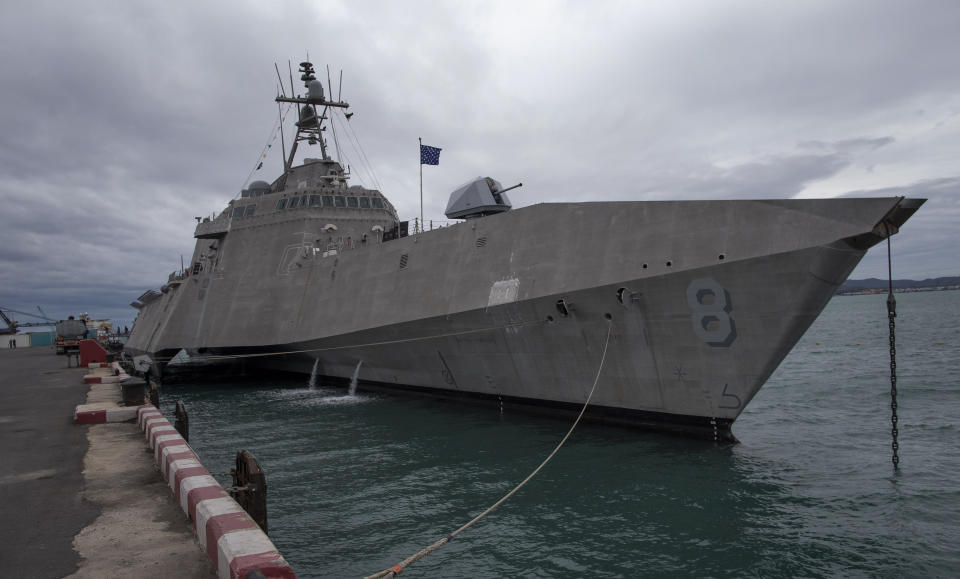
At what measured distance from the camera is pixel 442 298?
1245cm

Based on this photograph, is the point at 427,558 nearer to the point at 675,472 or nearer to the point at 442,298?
the point at 675,472

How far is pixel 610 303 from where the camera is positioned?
9.62m

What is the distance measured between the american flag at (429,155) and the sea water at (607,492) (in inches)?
250

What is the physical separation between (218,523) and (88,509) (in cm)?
182

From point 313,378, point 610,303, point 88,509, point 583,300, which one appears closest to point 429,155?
point 583,300

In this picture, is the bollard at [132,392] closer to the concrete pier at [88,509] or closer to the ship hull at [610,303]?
the concrete pier at [88,509]

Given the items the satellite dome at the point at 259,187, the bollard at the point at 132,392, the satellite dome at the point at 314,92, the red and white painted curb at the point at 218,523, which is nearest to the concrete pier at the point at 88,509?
the red and white painted curb at the point at 218,523

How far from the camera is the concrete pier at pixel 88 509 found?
11.8ft

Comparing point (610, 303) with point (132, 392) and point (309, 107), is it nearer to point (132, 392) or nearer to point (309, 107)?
point (132, 392)

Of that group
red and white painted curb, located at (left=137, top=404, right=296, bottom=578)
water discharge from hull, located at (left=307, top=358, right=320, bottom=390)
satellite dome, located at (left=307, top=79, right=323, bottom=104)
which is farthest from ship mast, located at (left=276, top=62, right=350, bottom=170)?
red and white painted curb, located at (left=137, top=404, right=296, bottom=578)

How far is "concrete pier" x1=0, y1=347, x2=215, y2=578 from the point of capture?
3604 mm

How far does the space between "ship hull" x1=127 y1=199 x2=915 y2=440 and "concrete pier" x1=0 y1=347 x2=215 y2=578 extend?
6.49 metres

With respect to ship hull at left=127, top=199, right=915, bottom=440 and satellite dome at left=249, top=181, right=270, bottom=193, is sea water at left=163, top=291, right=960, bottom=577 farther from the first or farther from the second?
satellite dome at left=249, top=181, right=270, bottom=193

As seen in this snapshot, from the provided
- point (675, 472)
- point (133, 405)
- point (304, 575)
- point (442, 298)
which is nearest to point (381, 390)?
point (442, 298)
